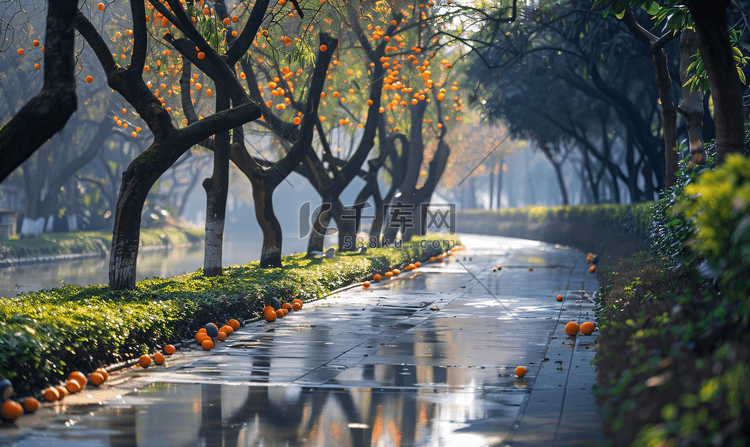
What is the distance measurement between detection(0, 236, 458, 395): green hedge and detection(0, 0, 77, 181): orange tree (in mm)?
1693

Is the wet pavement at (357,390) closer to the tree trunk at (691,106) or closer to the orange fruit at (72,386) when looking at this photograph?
the orange fruit at (72,386)

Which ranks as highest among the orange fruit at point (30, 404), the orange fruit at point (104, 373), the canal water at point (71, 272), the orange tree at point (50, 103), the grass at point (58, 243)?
the orange tree at point (50, 103)

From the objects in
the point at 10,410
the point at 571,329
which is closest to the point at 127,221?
the point at 10,410

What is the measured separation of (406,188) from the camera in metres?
30.9

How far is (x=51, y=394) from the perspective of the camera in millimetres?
7078

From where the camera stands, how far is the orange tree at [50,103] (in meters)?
7.86

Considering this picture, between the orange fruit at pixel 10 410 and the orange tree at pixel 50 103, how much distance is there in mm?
2566

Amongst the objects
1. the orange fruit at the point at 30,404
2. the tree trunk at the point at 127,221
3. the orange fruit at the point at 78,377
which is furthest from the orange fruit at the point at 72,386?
the tree trunk at the point at 127,221

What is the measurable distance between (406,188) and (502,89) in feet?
22.3

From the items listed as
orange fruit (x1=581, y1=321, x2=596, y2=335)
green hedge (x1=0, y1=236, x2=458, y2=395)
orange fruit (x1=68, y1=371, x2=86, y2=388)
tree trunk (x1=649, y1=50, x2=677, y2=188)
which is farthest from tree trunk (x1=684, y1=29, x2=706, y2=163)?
orange fruit (x1=68, y1=371, x2=86, y2=388)

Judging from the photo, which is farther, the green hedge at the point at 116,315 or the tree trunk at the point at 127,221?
the tree trunk at the point at 127,221

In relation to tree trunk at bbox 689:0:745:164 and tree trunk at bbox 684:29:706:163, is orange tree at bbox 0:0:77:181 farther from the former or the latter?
tree trunk at bbox 684:29:706:163

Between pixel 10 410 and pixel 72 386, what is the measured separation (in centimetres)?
106

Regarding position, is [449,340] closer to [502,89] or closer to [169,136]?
[169,136]
